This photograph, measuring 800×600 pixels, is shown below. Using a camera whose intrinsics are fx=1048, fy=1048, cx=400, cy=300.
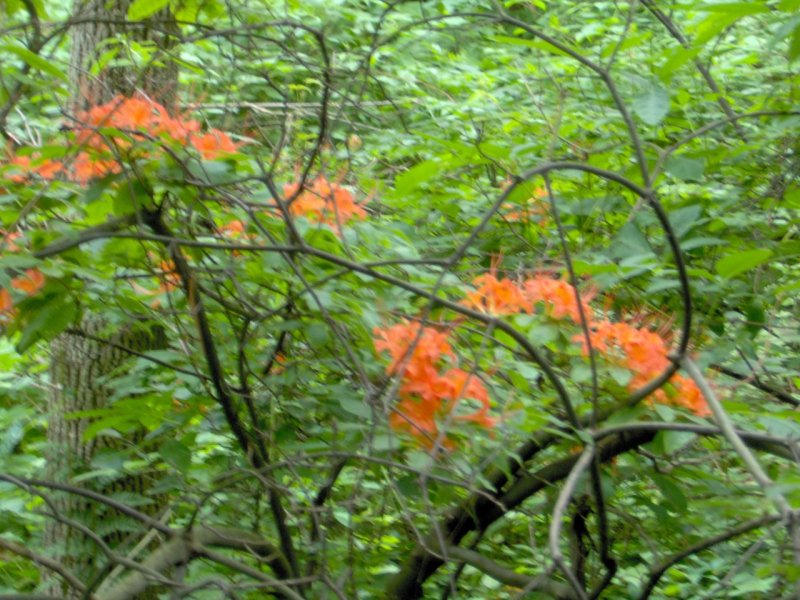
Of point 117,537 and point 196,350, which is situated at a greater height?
point 196,350

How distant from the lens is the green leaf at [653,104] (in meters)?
2.07

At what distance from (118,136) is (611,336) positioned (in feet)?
3.01

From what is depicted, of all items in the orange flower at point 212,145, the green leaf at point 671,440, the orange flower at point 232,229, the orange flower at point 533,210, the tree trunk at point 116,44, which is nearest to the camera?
the green leaf at point 671,440

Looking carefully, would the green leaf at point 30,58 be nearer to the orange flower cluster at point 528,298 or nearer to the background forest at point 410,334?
the background forest at point 410,334

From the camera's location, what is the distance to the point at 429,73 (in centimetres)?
483

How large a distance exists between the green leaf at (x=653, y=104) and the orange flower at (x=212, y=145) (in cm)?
81

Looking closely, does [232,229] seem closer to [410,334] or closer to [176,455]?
[176,455]

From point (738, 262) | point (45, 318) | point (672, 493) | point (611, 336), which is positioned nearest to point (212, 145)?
point (45, 318)

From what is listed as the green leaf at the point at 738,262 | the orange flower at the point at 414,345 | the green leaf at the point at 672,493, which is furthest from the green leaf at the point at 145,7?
the green leaf at the point at 672,493

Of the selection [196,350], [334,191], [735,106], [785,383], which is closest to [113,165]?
[334,191]

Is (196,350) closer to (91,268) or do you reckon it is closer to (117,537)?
(91,268)

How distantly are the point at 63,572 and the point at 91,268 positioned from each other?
0.56m

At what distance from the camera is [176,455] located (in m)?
2.03

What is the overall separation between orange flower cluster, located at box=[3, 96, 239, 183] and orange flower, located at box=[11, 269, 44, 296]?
0.18 metres
